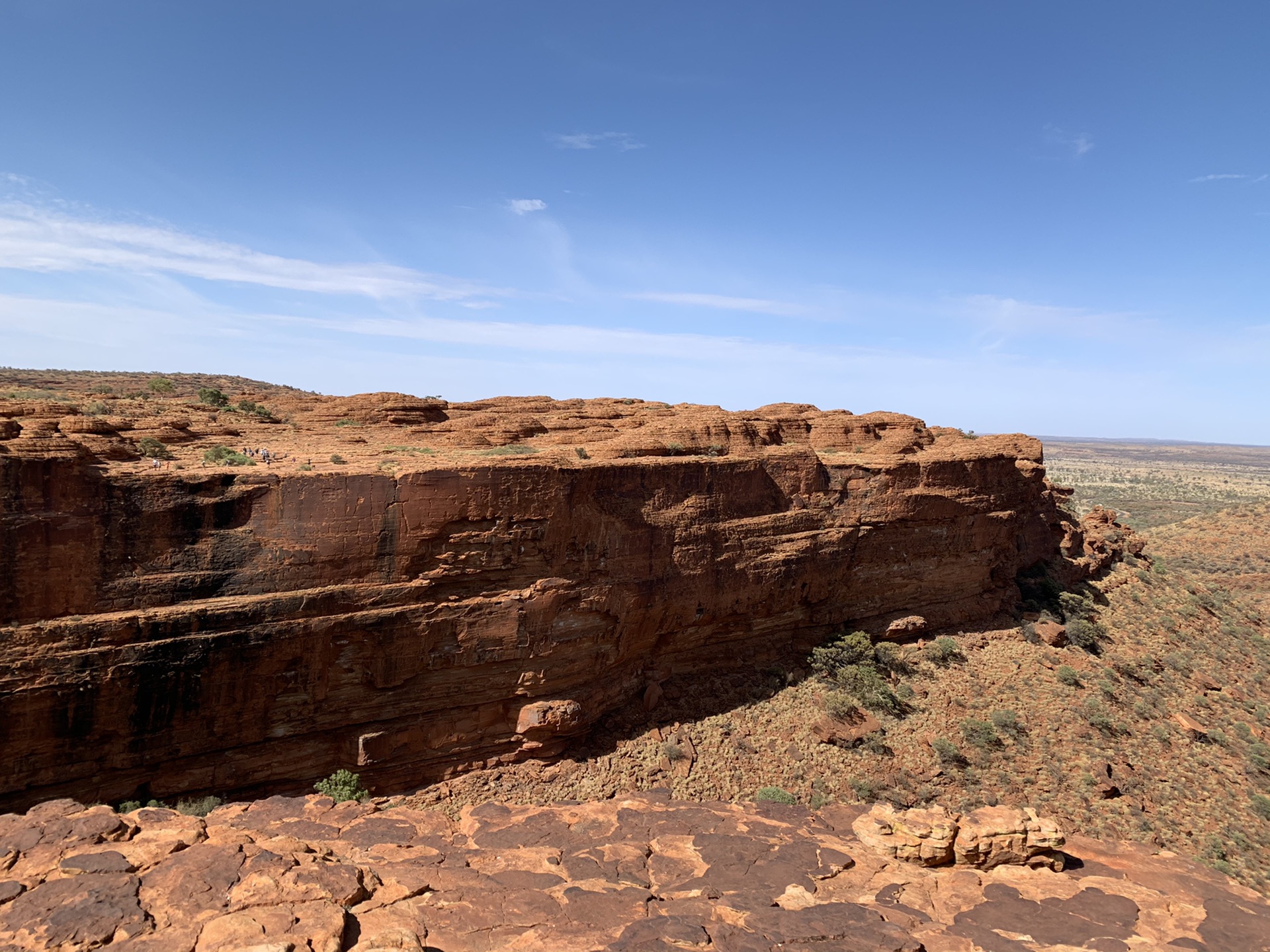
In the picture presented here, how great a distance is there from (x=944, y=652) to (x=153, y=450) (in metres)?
24.0

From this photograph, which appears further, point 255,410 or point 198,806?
point 255,410

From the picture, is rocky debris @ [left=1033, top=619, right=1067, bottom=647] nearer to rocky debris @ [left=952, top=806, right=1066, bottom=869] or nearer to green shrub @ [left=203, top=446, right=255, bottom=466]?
rocky debris @ [left=952, top=806, right=1066, bottom=869]

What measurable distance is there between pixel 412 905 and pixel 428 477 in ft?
29.6

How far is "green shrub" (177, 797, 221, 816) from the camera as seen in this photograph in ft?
42.4

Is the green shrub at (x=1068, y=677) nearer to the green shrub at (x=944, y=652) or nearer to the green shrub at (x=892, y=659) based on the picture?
the green shrub at (x=944, y=652)

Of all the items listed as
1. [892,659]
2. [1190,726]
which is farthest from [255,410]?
[1190,726]

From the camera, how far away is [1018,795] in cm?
1816

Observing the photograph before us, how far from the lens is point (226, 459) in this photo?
51.2 ft

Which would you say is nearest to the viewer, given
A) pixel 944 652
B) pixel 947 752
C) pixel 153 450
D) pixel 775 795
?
pixel 153 450

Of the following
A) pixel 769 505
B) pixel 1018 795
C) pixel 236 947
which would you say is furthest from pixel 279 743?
pixel 1018 795

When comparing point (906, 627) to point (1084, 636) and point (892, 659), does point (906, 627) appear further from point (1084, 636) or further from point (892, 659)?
point (1084, 636)

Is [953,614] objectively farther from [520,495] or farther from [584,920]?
[584,920]

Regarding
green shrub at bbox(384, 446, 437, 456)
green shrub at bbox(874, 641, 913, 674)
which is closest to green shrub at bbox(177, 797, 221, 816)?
green shrub at bbox(384, 446, 437, 456)

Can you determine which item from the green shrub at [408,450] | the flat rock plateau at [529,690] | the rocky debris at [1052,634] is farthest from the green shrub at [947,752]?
the green shrub at [408,450]
